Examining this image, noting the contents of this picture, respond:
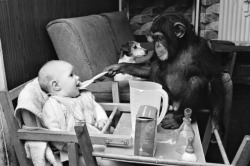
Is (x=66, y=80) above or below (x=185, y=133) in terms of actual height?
above

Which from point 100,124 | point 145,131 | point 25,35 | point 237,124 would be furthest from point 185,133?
point 237,124

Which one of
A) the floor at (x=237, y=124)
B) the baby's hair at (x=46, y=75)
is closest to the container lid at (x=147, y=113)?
the baby's hair at (x=46, y=75)

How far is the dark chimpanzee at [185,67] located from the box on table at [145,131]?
45 cm

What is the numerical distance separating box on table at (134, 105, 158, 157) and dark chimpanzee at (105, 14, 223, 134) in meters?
0.45

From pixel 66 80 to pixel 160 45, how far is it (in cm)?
50

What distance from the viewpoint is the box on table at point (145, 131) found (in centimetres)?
90

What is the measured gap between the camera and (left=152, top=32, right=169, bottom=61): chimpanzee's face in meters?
1.46

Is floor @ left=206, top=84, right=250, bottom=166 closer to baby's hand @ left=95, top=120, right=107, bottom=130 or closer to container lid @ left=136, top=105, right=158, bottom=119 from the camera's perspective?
baby's hand @ left=95, top=120, right=107, bottom=130

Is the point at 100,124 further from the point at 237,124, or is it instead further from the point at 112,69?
the point at 237,124

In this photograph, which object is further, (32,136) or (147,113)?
(32,136)

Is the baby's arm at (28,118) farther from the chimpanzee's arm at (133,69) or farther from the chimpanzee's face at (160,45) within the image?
the chimpanzee's face at (160,45)

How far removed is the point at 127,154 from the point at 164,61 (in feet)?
2.31

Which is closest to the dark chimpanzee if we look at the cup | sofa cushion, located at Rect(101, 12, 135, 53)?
the cup

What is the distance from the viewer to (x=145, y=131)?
91 cm
